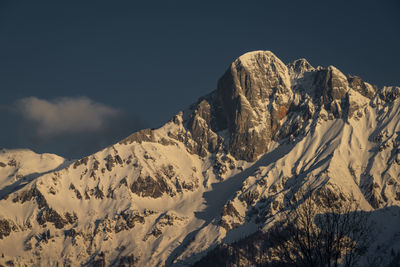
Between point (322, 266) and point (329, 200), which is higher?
point (329, 200)

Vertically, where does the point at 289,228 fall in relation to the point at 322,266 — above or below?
above

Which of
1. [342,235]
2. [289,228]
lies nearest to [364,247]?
[342,235]

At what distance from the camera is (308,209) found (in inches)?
3127

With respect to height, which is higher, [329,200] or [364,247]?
[329,200]

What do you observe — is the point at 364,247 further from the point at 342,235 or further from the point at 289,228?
the point at 289,228

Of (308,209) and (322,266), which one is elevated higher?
A: (308,209)

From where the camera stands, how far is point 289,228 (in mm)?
77375

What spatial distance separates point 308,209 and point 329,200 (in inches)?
133

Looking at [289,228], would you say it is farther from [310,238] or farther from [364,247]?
[364,247]

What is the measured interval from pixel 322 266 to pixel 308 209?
642 cm

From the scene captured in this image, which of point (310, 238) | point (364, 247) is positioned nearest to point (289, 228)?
point (310, 238)

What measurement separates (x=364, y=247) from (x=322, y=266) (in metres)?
5.62

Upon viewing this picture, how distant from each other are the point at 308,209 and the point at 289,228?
3.59 metres

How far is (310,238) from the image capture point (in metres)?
78.9
